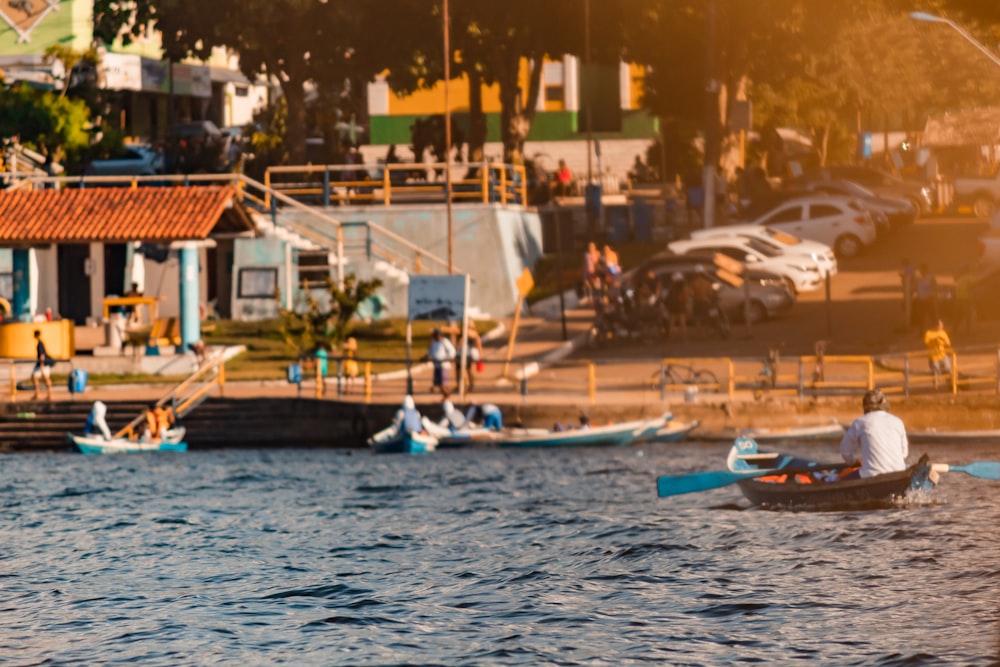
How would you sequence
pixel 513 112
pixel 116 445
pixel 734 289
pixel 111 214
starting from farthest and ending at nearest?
pixel 513 112 < pixel 111 214 < pixel 734 289 < pixel 116 445

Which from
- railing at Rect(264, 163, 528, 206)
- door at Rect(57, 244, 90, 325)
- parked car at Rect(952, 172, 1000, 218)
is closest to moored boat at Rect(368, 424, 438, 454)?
railing at Rect(264, 163, 528, 206)

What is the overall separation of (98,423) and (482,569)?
14.8 meters

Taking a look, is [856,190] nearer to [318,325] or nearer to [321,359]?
[318,325]

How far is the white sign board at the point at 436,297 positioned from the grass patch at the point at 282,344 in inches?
48.2

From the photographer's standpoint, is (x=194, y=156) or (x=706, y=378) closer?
(x=706, y=378)

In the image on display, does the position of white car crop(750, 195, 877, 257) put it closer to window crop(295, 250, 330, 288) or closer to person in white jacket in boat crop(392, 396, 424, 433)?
window crop(295, 250, 330, 288)

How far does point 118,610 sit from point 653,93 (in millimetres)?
58915

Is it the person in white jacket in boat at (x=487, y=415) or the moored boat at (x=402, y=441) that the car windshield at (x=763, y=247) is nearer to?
the person in white jacket in boat at (x=487, y=415)

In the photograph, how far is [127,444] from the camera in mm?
39906

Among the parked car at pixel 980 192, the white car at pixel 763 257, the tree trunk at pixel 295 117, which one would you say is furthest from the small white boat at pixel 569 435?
the parked car at pixel 980 192

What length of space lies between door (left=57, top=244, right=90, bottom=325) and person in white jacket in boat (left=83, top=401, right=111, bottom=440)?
1294 centimetres

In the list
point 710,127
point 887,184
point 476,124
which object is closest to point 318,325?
point 710,127

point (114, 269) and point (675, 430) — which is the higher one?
point (114, 269)

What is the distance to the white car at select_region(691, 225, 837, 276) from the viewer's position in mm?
49438
